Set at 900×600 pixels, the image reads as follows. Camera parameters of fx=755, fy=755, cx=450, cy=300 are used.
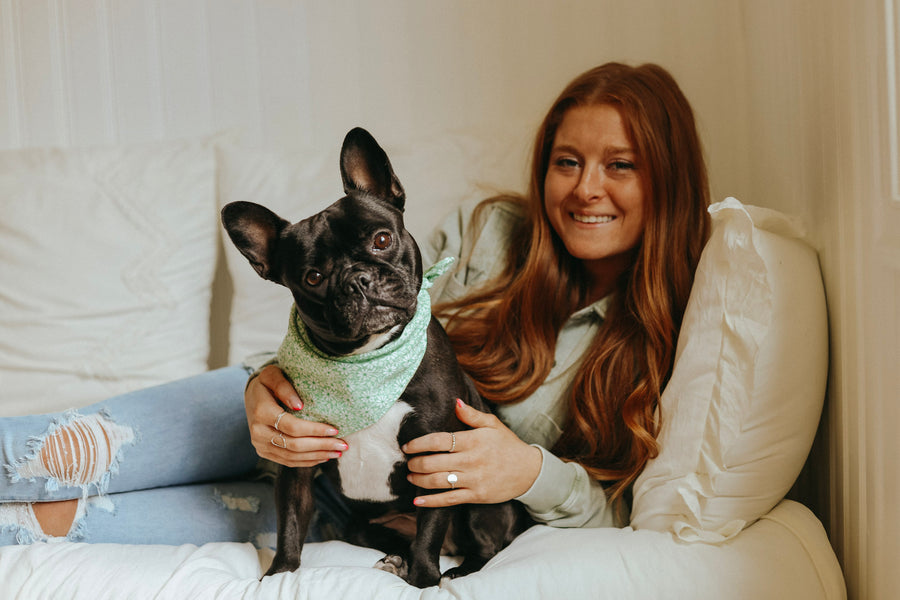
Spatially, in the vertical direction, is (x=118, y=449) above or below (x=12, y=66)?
below

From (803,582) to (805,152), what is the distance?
744 mm

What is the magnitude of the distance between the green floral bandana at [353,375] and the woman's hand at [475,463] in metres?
0.10

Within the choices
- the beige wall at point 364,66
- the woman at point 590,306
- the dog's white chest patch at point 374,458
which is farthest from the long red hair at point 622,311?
the dog's white chest patch at point 374,458

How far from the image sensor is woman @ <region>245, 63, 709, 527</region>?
138cm

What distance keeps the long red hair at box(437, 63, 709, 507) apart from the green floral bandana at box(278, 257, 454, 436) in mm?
395

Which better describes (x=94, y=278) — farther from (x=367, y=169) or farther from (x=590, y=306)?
(x=590, y=306)

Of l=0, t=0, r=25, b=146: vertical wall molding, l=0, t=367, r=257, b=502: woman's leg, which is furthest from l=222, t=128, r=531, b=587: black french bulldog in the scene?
l=0, t=0, r=25, b=146: vertical wall molding

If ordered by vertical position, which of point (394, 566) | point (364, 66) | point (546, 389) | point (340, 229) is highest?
point (364, 66)

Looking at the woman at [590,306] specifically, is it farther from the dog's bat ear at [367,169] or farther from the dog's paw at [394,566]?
the dog's bat ear at [367,169]

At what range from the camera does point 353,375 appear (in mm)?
1145

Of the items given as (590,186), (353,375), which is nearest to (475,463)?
(353,375)

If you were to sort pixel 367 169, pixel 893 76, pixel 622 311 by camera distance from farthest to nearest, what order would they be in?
pixel 622 311 → pixel 367 169 → pixel 893 76

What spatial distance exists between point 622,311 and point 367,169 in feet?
2.10

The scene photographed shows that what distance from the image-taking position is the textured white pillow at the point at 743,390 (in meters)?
1.22
